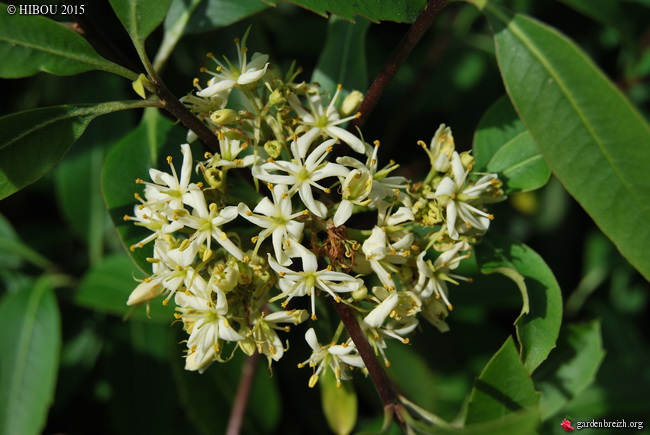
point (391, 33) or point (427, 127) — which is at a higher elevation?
point (391, 33)

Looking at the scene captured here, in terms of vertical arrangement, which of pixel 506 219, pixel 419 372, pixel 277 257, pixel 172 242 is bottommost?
pixel 419 372

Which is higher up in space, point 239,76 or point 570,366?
point 239,76

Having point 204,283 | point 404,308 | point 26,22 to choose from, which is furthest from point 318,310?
point 26,22

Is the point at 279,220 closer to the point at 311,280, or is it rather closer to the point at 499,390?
the point at 311,280

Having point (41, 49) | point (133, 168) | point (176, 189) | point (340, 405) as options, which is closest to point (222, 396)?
point (340, 405)

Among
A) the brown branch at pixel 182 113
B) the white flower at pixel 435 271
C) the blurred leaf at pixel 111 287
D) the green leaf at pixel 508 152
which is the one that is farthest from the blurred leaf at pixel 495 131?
the blurred leaf at pixel 111 287

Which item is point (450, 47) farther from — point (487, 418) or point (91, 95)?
point (487, 418)

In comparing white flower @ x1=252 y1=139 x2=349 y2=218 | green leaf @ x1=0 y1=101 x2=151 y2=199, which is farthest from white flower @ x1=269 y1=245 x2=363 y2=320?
green leaf @ x1=0 y1=101 x2=151 y2=199
